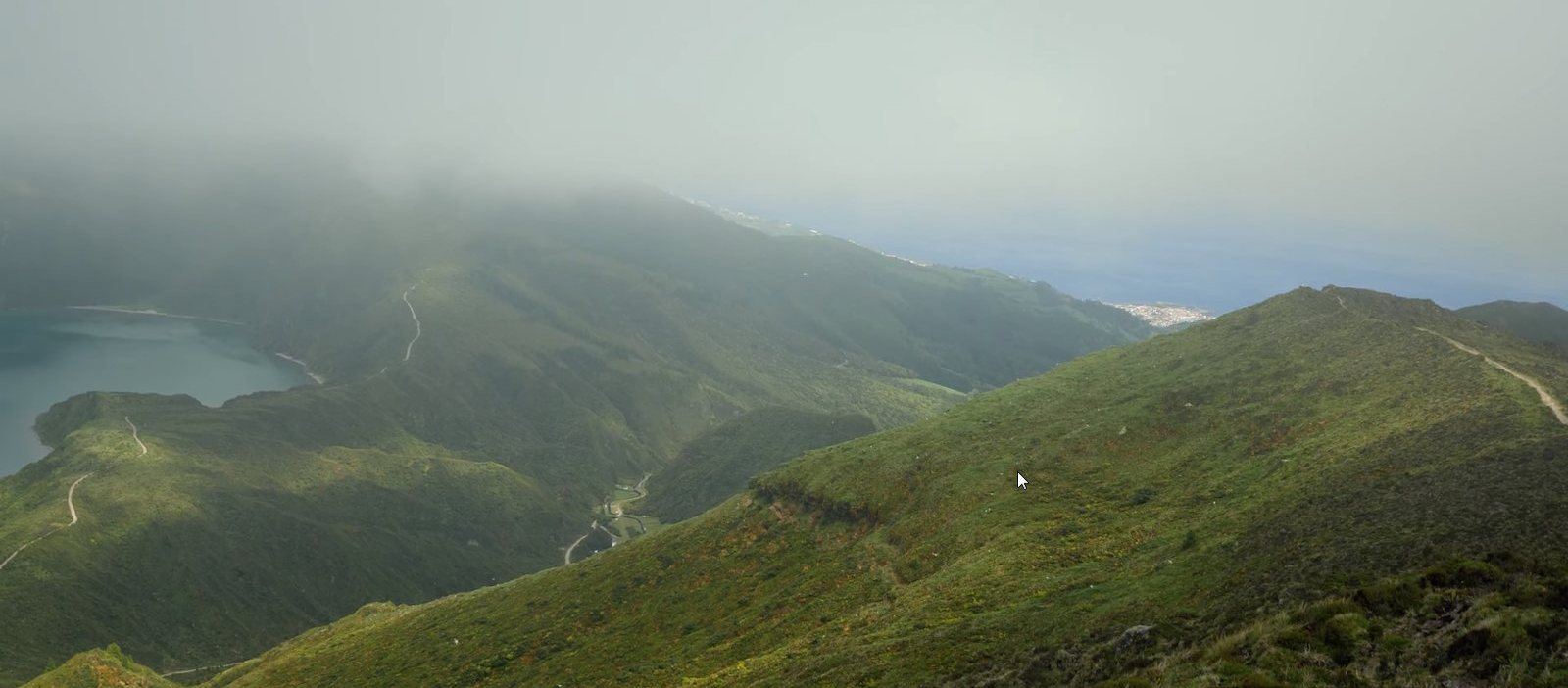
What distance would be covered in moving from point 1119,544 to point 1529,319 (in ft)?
637

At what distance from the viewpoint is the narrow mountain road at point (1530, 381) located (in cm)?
4728

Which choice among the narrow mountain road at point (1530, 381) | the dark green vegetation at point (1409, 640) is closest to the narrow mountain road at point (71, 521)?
the dark green vegetation at point (1409, 640)

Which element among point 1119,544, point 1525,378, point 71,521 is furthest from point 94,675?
point 1525,378

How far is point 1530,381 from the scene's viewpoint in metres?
55.4

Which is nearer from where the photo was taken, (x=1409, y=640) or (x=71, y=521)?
(x=1409, y=640)

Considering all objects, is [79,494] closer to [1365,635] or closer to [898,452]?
[898,452]

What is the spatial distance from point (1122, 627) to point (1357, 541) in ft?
34.2

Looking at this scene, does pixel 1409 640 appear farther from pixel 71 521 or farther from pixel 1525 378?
pixel 71 521

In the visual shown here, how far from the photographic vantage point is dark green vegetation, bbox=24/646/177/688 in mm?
73062

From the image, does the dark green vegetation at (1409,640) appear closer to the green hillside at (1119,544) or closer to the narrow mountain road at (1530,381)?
the green hillside at (1119,544)

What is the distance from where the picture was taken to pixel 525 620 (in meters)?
72.7

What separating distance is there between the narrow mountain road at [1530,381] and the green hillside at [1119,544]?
0.74 m

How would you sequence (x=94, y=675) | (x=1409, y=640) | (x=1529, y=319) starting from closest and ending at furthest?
1. (x=1409, y=640)
2. (x=94, y=675)
3. (x=1529, y=319)

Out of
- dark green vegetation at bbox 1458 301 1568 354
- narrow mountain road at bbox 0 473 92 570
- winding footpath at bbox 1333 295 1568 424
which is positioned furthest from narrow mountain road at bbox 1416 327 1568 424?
narrow mountain road at bbox 0 473 92 570
